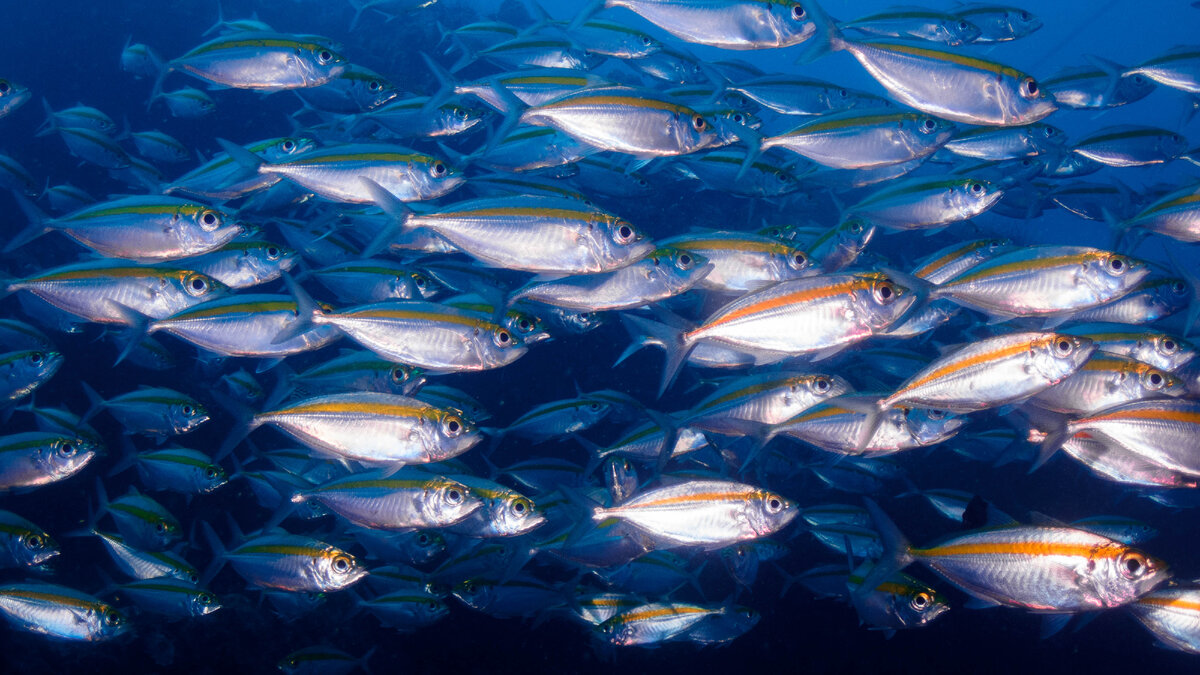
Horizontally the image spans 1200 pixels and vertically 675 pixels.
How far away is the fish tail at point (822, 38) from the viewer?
12.5ft

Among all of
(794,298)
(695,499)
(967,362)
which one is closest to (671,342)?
(794,298)

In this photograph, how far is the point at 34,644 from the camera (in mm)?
5066

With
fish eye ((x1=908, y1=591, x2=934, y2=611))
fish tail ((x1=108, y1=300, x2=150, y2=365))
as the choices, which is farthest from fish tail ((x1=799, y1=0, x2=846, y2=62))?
fish tail ((x1=108, y1=300, x2=150, y2=365))

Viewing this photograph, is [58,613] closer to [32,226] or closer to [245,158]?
[32,226]

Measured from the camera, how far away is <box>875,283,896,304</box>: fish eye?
3.15 meters

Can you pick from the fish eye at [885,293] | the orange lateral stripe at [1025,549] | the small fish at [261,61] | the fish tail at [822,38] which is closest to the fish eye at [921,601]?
the orange lateral stripe at [1025,549]

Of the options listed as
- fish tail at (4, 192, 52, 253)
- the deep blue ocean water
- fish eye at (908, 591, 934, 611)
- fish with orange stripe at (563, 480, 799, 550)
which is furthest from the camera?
the deep blue ocean water

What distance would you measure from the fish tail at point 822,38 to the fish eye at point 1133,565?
3.39 meters

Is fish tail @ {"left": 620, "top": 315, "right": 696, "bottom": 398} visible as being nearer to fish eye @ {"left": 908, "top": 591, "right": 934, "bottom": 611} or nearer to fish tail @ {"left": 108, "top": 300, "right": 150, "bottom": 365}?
fish eye @ {"left": 908, "top": 591, "right": 934, "bottom": 611}

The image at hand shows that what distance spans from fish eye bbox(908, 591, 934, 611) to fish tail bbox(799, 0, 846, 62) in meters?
3.82

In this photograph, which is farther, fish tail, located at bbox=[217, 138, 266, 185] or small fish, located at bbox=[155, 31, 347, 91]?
small fish, located at bbox=[155, 31, 347, 91]

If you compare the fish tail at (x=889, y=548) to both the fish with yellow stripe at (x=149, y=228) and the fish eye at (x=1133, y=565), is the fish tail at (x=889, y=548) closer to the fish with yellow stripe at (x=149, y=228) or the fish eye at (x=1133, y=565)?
the fish eye at (x=1133, y=565)

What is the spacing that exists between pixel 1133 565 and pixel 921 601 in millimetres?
1381

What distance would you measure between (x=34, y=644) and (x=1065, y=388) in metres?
8.55
